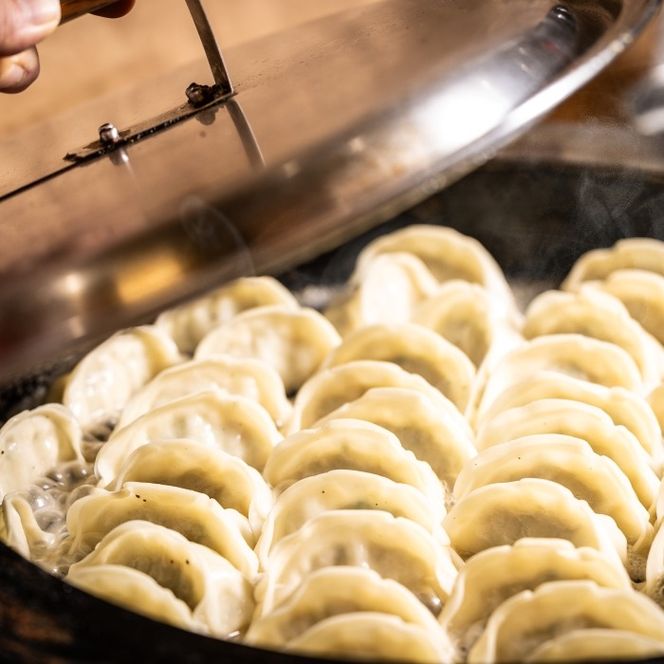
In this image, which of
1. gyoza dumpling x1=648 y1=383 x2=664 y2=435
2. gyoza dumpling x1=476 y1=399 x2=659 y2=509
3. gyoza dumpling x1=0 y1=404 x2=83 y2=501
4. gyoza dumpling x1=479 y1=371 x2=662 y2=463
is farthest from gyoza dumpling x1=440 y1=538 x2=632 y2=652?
gyoza dumpling x1=0 y1=404 x2=83 y2=501

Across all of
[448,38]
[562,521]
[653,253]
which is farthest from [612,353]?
[448,38]

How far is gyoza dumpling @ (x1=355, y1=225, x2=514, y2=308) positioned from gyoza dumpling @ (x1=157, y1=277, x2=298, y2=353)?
214mm

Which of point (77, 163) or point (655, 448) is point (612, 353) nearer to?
point (655, 448)

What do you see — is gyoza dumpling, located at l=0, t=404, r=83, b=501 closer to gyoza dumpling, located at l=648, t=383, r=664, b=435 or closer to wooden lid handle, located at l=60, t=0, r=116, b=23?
wooden lid handle, located at l=60, t=0, r=116, b=23

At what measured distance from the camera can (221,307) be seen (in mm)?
2109

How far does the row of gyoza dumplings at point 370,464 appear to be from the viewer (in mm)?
1153

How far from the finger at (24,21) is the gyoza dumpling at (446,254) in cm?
119

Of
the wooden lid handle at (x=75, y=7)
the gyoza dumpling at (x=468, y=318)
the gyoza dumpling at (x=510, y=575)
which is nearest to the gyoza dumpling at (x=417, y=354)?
the gyoza dumpling at (x=468, y=318)

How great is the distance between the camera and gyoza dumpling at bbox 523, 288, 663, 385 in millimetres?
1779

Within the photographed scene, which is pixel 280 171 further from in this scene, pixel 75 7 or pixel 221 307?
pixel 221 307

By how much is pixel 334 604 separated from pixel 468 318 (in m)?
0.92

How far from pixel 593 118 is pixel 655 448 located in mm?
930

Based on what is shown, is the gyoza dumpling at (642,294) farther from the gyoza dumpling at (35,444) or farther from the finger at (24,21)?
the finger at (24,21)

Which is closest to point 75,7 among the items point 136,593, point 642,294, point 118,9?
point 118,9
